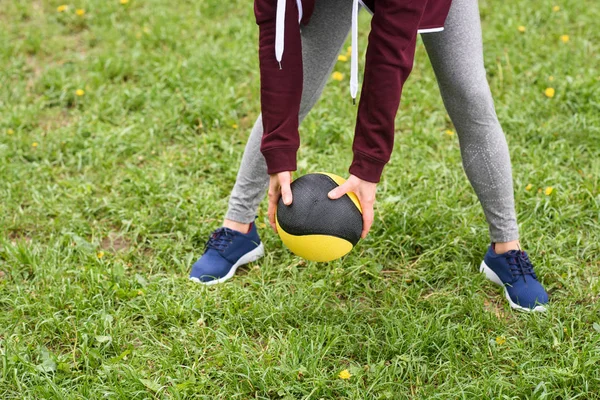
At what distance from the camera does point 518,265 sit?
301cm

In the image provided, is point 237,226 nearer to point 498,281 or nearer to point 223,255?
point 223,255

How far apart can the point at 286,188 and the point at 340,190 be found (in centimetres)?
19

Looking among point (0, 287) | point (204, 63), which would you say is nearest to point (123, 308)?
point (0, 287)

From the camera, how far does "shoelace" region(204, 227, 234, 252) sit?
3227 mm

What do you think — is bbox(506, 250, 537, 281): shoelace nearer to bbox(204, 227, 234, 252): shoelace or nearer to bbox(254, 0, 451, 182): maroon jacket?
bbox(254, 0, 451, 182): maroon jacket

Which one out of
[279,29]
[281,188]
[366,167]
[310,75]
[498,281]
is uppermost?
[279,29]

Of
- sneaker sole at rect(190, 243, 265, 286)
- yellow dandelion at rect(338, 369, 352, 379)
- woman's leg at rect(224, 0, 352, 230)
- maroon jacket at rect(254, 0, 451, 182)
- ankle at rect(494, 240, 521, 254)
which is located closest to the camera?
maroon jacket at rect(254, 0, 451, 182)

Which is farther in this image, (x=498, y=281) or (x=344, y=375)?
(x=498, y=281)

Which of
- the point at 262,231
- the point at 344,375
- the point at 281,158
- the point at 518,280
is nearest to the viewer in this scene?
the point at 281,158

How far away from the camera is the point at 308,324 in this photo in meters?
2.88

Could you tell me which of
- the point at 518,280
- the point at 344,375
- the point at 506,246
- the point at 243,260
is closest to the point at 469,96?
the point at 506,246

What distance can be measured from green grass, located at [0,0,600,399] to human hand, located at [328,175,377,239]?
21.6 inches

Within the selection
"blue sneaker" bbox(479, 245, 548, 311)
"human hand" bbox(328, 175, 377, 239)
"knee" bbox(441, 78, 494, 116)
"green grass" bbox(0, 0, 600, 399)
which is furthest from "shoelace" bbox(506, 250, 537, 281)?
"human hand" bbox(328, 175, 377, 239)

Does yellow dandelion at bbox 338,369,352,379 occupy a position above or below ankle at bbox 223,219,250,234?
below
